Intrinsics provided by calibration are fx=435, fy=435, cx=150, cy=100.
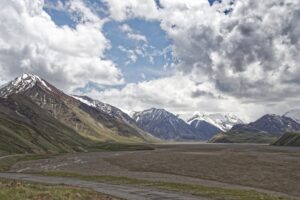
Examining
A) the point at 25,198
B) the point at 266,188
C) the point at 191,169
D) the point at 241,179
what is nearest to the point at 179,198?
the point at 25,198

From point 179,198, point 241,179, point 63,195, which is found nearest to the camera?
point 63,195

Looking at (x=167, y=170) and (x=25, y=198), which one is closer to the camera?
(x=25, y=198)

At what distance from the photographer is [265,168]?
97562 mm

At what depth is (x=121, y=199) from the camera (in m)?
41.5

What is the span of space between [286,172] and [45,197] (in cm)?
6452

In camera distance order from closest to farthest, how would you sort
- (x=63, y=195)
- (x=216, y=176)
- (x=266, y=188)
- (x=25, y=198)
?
(x=25, y=198), (x=63, y=195), (x=266, y=188), (x=216, y=176)

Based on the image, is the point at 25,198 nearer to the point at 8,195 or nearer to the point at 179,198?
the point at 8,195

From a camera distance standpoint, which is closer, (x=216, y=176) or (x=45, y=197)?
(x=45, y=197)

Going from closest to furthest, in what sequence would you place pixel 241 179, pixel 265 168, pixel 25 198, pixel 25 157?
pixel 25 198 < pixel 241 179 < pixel 265 168 < pixel 25 157

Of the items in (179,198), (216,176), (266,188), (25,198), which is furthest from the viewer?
(216,176)

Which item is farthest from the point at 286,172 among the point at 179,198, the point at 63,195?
the point at 63,195

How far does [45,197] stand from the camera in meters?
34.7

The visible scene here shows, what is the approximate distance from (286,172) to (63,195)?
204 feet

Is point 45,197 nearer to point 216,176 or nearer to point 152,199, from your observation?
point 152,199
